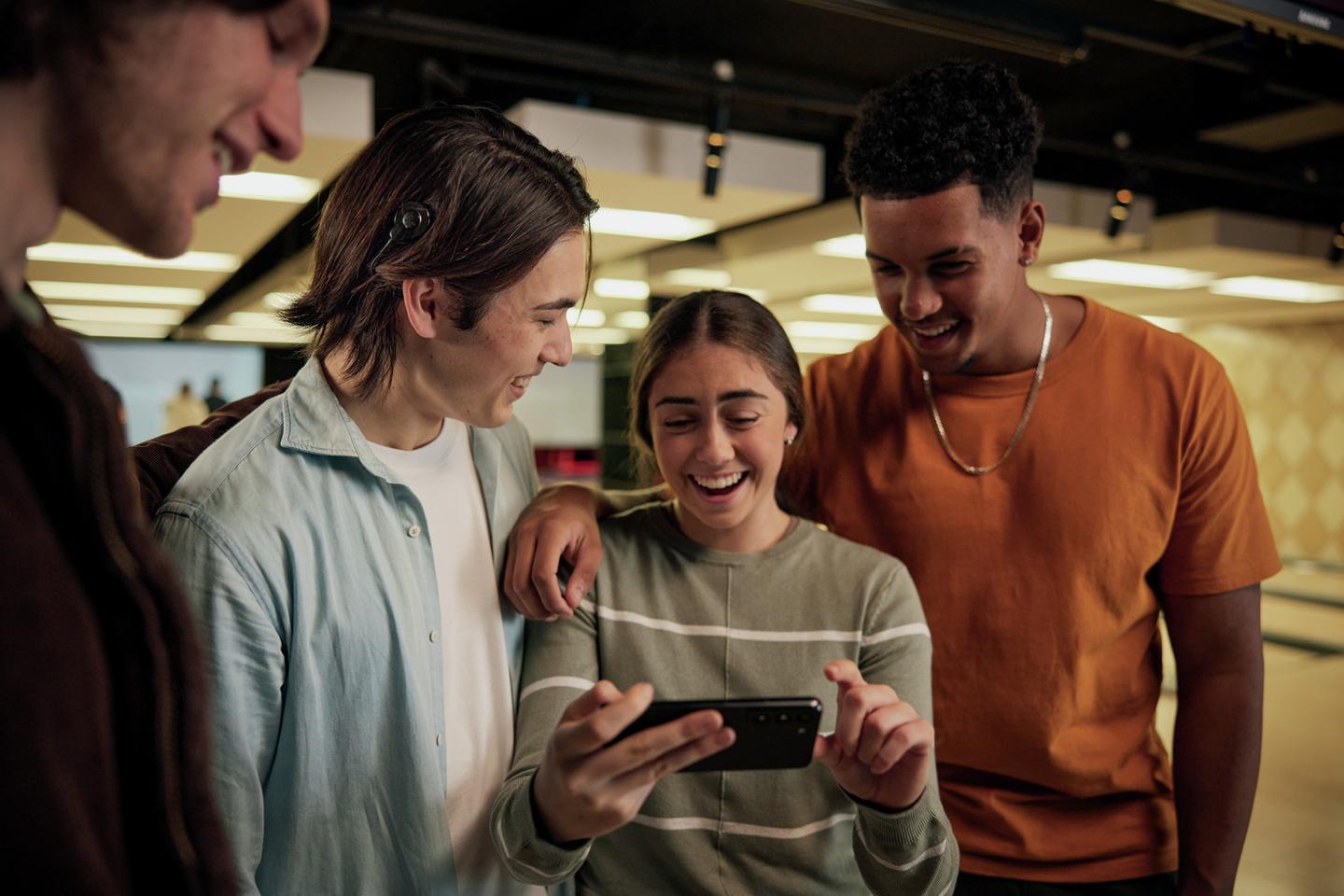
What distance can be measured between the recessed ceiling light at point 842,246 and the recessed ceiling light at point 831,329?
4489 millimetres

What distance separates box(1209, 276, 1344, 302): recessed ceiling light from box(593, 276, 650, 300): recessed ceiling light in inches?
206

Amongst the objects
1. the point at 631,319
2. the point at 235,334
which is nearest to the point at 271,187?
the point at 631,319

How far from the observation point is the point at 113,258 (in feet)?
26.2

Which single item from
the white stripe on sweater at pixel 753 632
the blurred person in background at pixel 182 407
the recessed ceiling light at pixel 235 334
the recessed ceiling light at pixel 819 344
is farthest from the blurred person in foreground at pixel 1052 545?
the recessed ceiling light at pixel 819 344

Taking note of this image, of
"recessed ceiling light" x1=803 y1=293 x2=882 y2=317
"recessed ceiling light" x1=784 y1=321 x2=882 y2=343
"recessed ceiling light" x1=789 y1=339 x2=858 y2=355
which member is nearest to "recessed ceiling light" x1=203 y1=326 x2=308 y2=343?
"recessed ceiling light" x1=784 y1=321 x2=882 y2=343

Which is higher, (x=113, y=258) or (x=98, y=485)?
(x=113, y=258)

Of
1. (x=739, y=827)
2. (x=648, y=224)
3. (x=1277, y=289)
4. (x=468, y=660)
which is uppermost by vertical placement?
(x=1277, y=289)

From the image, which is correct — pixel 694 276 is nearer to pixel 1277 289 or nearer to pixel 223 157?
pixel 1277 289

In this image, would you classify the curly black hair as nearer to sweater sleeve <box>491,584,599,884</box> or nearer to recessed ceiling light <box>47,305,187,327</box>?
sweater sleeve <box>491,584,599,884</box>

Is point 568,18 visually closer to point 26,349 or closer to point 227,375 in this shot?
point 227,375

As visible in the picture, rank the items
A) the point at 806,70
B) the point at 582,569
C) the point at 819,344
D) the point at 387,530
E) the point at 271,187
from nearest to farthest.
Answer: the point at 387,530 < the point at 582,569 < the point at 271,187 < the point at 806,70 < the point at 819,344

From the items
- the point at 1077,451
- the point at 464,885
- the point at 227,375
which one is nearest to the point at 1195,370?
the point at 1077,451

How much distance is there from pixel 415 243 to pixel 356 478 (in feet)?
1.02

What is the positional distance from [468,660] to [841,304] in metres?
9.78
